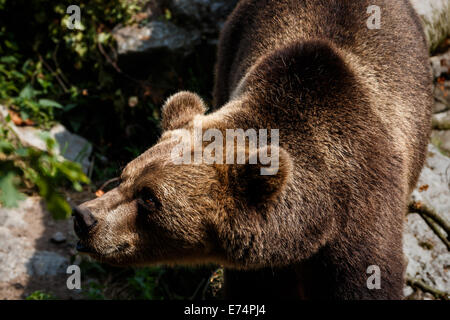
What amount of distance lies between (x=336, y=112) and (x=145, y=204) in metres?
1.48

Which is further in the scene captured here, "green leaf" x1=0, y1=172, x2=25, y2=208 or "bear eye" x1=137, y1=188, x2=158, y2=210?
"bear eye" x1=137, y1=188, x2=158, y2=210

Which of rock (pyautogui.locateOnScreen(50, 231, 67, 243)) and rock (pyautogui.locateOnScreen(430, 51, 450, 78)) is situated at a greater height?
rock (pyautogui.locateOnScreen(430, 51, 450, 78))

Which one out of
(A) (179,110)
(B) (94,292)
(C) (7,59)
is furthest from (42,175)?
(C) (7,59)

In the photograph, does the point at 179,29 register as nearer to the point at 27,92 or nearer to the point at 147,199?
the point at 27,92

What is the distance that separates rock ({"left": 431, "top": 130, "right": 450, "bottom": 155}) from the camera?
669 cm

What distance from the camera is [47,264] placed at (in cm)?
565

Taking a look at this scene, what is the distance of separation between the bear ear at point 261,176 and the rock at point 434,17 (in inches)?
169

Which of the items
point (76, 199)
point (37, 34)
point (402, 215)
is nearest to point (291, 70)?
point (402, 215)

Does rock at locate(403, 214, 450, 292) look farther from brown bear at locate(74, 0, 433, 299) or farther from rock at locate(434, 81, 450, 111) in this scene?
rock at locate(434, 81, 450, 111)

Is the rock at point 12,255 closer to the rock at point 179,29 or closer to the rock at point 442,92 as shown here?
the rock at point 179,29

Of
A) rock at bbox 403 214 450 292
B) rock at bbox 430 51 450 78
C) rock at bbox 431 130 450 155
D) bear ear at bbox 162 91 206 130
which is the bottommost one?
rock at bbox 403 214 450 292

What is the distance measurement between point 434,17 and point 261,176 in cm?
483

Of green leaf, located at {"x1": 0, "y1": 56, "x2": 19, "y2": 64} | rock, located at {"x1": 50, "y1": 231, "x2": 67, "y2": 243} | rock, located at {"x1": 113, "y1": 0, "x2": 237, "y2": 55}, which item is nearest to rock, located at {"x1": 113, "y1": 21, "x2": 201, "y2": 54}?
rock, located at {"x1": 113, "y1": 0, "x2": 237, "y2": 55}

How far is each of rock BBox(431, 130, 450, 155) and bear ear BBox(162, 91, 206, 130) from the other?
4.38 meters
